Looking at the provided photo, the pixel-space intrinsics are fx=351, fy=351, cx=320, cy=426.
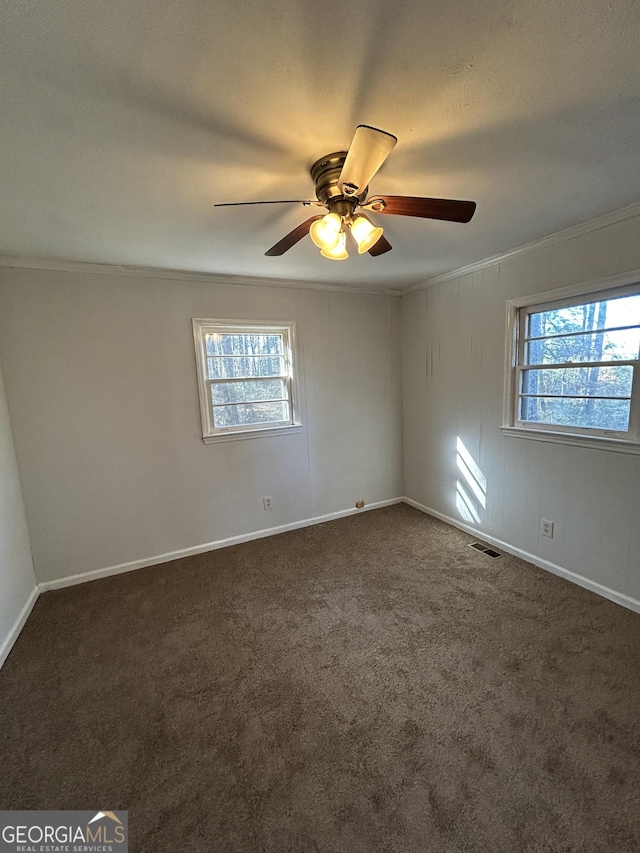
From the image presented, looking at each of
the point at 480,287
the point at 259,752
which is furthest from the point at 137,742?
the point at 480,287

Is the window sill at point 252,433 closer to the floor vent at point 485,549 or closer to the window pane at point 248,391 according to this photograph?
the window pane at point 248,391

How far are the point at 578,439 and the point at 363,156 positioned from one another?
2226 mm

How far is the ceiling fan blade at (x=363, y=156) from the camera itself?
1.03 metres

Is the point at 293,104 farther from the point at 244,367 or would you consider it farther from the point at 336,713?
the point at 336,713

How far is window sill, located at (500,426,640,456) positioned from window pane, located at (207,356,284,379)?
2.04 metres

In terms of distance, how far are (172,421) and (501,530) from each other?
9.55 ft

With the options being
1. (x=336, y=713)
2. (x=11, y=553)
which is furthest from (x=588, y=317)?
(x=11, y=553)

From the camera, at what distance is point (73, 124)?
1.19 meters

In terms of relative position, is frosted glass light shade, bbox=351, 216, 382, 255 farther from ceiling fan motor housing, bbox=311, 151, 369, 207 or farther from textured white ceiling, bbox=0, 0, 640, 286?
textured white ceiling, bbox=0, 0, 640, 286

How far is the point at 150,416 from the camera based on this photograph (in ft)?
9.37

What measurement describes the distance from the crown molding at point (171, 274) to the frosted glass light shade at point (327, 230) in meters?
1.76

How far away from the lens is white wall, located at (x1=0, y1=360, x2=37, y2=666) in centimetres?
208

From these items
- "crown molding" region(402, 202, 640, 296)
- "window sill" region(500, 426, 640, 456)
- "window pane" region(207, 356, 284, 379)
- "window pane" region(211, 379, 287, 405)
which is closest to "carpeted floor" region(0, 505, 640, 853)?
"window sill" region(500, 426, 640, 456)

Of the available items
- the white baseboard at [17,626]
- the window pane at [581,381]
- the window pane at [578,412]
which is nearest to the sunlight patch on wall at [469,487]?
the window pane at [578,412]
